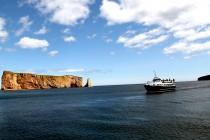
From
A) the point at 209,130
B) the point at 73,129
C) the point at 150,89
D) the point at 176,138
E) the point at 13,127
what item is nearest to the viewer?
the point at 176,138

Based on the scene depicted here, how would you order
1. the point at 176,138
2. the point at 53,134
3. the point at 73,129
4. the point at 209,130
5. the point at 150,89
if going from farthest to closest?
1. the point at 150,89
2. the point at 73,129
3. the point at 53,134
4. the point at 209,130
5. the point at 176,138

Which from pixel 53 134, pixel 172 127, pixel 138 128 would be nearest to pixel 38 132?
pixel 53 134

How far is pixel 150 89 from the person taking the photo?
456ft

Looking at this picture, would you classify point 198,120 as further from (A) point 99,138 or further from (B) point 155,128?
(A) point 99,138

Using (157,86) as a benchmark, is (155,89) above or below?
below

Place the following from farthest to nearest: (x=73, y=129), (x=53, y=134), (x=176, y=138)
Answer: (x=73, y=129), (x=53, y=134), (x=176, y=138)

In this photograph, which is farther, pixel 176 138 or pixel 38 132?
pixel 38 132

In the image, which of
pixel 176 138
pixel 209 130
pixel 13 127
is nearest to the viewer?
pixel 176 138

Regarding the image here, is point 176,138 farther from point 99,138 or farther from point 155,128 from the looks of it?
point 99,138

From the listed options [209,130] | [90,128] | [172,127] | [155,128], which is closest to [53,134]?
[90,128]

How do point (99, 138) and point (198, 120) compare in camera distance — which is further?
point (198, 120)

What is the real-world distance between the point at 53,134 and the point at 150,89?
99.5m

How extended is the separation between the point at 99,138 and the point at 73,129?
8827 millimetres

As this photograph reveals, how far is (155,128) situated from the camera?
45219 millimetres
